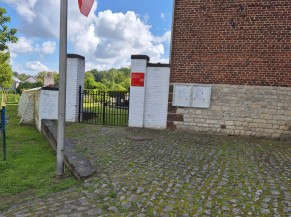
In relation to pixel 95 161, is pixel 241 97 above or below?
above

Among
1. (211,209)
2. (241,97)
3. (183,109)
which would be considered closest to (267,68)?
(241,97)

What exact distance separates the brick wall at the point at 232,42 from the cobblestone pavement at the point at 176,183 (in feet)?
8.77

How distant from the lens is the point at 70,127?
9875 mm

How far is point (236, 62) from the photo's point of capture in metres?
9.15

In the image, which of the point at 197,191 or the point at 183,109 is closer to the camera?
the point at 197,191

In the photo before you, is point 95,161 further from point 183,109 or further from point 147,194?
point 183,109

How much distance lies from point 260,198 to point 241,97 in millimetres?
5818

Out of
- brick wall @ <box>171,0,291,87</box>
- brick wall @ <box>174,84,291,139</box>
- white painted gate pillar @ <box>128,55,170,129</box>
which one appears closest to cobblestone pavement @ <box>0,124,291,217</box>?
brick wall @ <box>174,84,291,139</box>

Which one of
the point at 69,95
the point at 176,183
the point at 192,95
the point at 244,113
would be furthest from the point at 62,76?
the point at 244,113

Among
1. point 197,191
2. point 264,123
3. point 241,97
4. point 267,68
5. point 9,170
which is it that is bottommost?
point 9,170

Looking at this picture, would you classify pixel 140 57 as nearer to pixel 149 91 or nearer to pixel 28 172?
pixel 149 91

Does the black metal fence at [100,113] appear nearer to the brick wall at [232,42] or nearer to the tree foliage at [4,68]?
the brick wall at [232,42]

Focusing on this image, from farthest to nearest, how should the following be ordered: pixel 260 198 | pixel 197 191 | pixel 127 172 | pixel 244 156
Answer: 1. pixel 244 156
2. pixel 127 172
3. pixel 197 191
4. pixel 260 198

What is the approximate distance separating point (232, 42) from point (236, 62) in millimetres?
705
